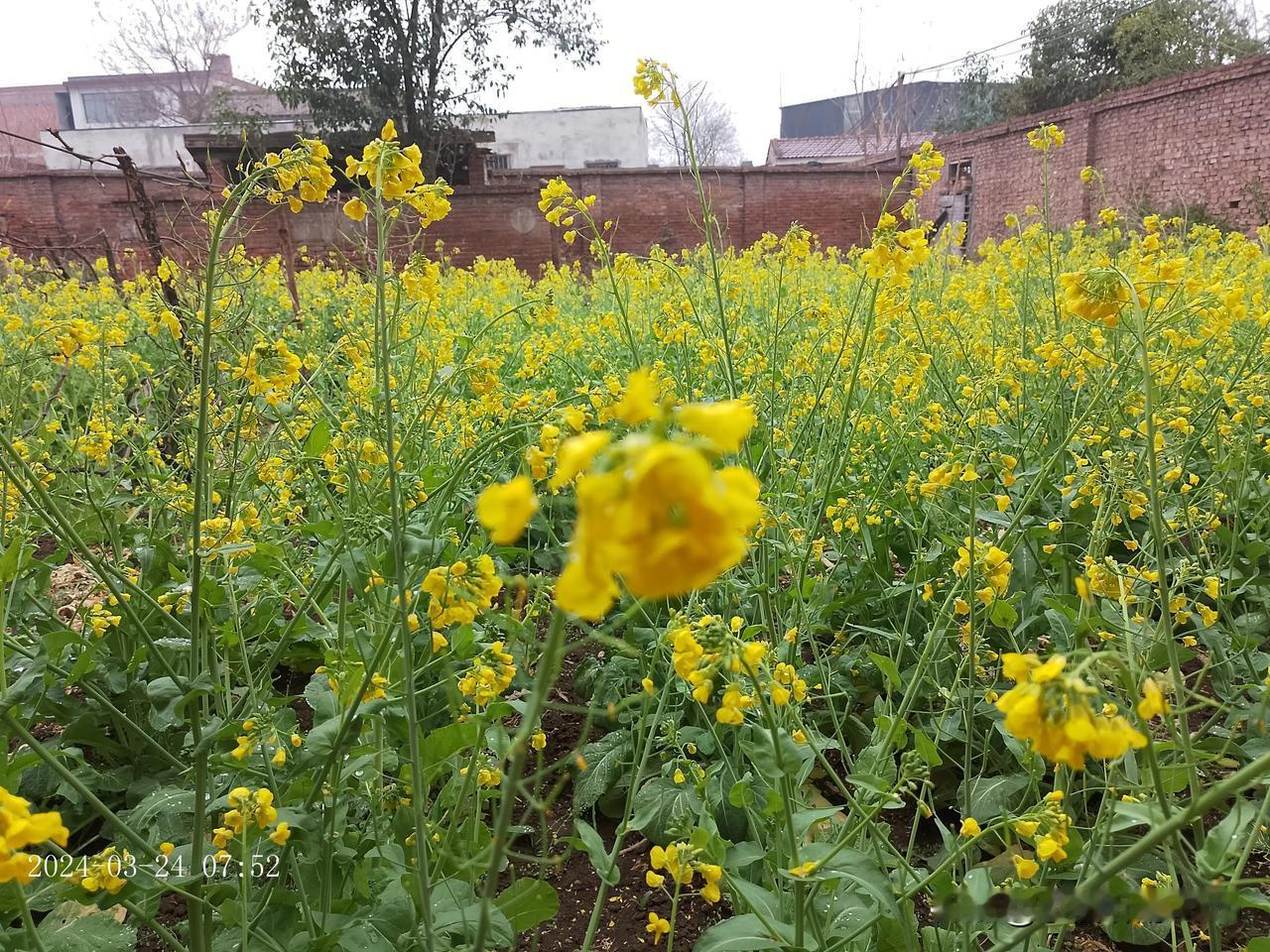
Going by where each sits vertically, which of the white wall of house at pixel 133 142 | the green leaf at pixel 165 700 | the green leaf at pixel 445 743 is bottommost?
the green leaf at pixel 445 743

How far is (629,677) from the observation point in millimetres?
2316

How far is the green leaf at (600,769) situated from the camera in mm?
1996

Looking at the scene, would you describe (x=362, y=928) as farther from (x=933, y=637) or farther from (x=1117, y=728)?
(x=1117, y=728)

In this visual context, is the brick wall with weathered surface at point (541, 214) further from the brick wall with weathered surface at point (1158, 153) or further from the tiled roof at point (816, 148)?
the tiled roof at point (816, 148)

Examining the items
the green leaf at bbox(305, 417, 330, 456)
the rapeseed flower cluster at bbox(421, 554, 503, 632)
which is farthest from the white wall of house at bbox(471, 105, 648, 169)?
the rapeseed flower cluster at bbox(421, 554, 503, 632)

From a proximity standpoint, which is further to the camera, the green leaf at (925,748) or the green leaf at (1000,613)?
the green leaf at (1000,613)

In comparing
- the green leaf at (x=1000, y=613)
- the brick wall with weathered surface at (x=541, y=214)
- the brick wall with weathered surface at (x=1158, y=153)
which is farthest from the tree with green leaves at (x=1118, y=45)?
the green leaf at (x=1000, y=613)

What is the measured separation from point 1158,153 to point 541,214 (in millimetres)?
11900

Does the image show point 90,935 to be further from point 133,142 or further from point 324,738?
point 133,142

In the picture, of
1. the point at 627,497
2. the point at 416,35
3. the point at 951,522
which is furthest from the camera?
the point at 416,35

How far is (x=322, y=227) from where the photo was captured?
14820 millimetres

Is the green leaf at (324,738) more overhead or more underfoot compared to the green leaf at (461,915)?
more overhead

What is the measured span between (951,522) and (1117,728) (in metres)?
1.95

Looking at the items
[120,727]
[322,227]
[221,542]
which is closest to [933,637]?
[221,542]
